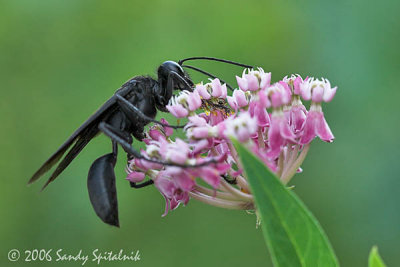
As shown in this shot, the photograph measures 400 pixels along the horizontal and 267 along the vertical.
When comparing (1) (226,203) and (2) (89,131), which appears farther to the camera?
(2) (89,131)

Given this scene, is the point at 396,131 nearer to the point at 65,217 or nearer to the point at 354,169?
the point at 354,169

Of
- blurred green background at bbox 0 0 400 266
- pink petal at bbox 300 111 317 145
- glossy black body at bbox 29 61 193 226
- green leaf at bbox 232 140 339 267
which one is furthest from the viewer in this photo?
blurred green background at bbox 0 0 400 266

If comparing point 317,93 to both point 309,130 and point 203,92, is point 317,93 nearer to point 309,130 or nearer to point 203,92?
point 309,130

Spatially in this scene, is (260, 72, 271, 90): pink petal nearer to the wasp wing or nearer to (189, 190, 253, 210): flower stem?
(189, 190, 253, 210): flower stem

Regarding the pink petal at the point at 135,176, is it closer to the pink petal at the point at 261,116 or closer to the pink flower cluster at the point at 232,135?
the pink flower cluster at the point at 232,135

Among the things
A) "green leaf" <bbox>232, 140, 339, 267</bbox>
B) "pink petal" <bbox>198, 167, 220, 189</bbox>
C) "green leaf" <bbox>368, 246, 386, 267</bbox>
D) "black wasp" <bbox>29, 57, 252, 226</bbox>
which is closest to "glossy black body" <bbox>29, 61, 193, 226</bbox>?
"black wasp" <bbox>29, 57, 252, 226</bbox>

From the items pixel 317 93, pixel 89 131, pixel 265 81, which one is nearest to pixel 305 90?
pixel 317 93
